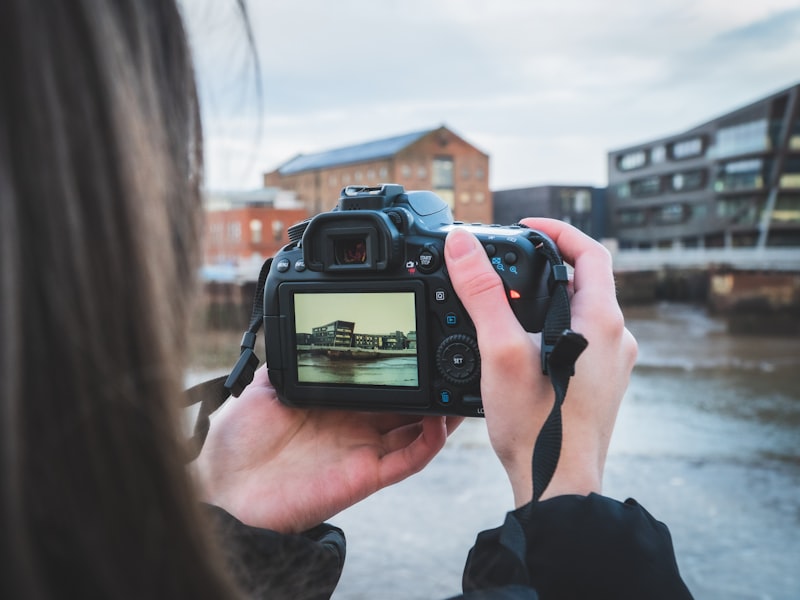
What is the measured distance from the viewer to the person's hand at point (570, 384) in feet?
1.50

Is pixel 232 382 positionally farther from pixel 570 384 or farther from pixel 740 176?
pixel 740 176

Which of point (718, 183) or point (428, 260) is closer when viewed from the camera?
point (428, 260)

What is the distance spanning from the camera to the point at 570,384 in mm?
490

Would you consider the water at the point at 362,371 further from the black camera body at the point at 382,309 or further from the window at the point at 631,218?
the window at the point at 631,218

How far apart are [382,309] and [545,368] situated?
0.22 meters

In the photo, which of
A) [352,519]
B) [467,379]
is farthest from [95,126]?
[352,519]

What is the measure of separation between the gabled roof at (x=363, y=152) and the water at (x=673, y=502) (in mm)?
1678

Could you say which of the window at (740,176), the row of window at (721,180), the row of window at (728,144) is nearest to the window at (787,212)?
the row of window at (721,180)

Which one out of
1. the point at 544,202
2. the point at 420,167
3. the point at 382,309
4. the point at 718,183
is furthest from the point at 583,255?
the point at 718,183

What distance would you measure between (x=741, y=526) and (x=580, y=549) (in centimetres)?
346

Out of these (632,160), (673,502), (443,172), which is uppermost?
(632,160)

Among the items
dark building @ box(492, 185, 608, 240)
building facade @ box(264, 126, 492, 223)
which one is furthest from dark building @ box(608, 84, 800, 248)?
building facade @ box(264, 126, 492, 223)

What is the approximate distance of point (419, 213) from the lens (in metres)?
0.71

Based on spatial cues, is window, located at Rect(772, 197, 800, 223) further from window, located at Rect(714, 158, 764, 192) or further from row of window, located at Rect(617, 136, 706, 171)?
row of window, located at Rect(617, 136, 706, 171)
